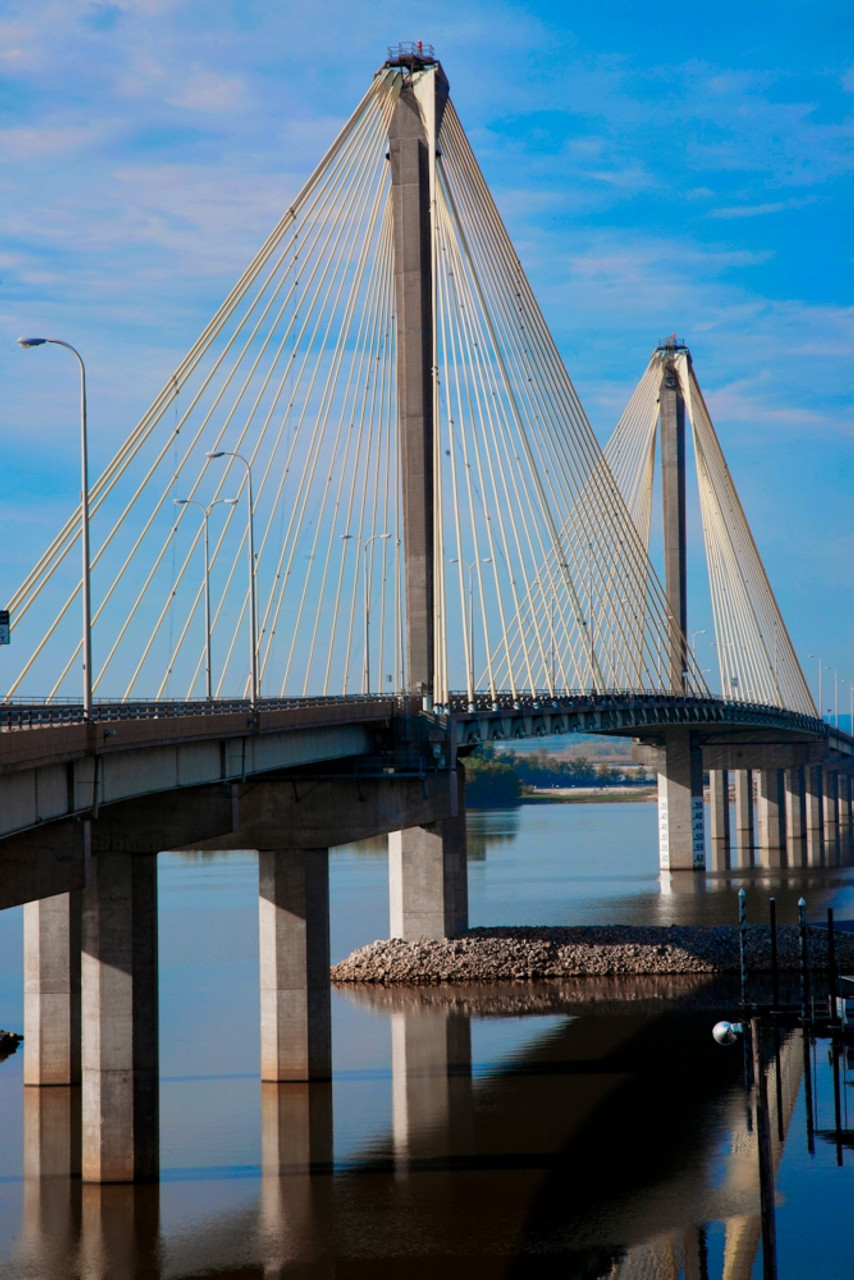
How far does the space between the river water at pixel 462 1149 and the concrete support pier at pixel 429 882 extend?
3.78 m

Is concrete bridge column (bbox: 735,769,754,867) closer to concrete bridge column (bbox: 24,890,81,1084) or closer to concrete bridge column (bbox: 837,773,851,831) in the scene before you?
concrete bridge column (bbox: 837,773,851,831)

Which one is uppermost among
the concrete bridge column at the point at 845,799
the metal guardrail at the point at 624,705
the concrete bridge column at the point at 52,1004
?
the metal guardrail at the point at 624,705

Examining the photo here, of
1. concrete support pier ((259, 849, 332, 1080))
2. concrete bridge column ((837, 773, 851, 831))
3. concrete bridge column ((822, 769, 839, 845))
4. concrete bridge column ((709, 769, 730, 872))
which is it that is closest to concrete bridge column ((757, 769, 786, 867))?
concrete bridge column ((709, 769, 730, 872))

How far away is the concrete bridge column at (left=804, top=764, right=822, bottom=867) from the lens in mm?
116812

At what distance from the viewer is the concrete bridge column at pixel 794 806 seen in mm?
113812

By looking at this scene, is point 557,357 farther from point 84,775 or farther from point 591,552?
point 84,775

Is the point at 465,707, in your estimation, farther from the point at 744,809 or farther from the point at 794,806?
the point at 744,809

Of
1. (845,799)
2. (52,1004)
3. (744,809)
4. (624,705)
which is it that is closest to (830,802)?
(744,809)

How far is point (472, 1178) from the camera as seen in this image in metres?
27.1

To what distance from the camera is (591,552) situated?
63.1 m

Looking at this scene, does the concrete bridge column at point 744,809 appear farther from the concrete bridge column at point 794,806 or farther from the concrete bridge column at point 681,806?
the concrete bridge column at point 681,806

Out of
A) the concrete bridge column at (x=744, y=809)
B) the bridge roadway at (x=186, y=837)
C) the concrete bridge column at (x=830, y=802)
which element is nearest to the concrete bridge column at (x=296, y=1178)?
the bridge roadway at (x=186, y=837)

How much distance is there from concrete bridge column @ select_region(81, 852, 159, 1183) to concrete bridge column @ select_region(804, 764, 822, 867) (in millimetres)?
91360

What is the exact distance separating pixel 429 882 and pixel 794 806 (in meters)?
70.5
